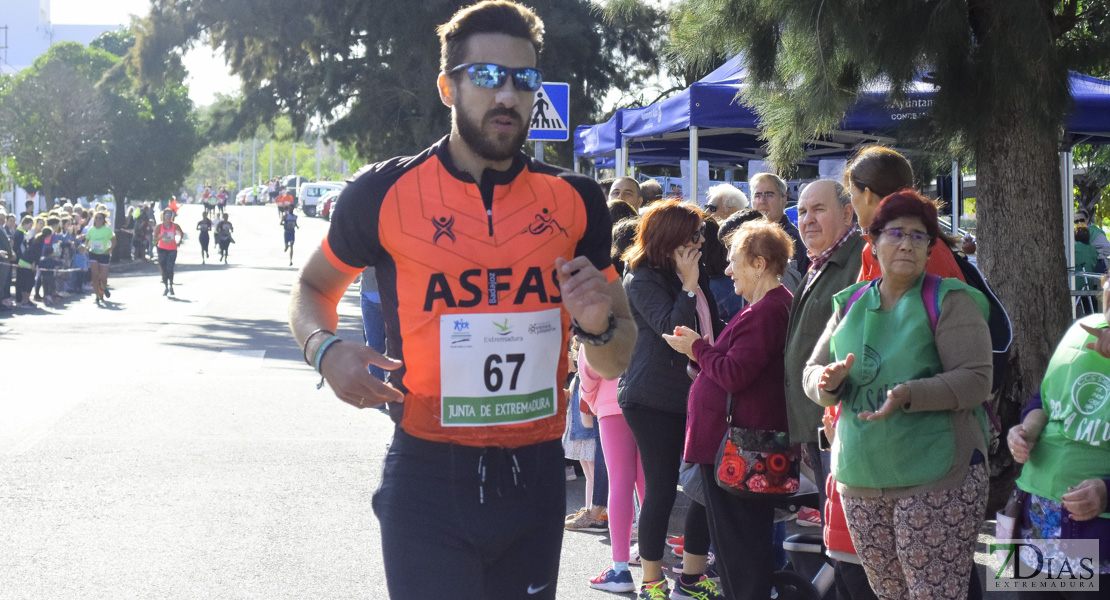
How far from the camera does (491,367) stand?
287cm

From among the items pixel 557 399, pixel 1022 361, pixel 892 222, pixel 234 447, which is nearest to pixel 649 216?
pixel 892 222

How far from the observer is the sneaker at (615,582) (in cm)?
568

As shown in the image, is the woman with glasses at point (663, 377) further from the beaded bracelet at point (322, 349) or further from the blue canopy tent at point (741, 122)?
the beaded bracelet at point (322, 349)

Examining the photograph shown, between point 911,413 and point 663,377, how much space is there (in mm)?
1729

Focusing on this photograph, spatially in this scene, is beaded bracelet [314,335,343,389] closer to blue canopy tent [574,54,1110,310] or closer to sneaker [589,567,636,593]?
sneaker [589,567,636,593]

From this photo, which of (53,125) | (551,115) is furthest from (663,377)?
(53,125)

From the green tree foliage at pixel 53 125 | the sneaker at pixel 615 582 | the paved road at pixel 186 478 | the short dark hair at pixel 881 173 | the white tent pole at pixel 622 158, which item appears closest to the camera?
the short dark hair at pixel 881 173

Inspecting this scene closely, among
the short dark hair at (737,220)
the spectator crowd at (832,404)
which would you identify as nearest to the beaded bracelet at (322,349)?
the spectator crowd at (832,404)

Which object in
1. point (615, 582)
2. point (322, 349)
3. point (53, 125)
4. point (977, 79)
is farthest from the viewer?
point (53, 125)

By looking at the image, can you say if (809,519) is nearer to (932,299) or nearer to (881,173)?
(881,173)

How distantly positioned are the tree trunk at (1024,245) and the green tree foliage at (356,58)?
1823 cm

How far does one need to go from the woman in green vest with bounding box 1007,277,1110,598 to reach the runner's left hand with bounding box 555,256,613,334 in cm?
172

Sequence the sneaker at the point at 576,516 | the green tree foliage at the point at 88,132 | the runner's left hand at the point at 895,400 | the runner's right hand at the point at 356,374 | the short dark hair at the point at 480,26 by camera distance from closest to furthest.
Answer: the runner's right hand at the point at 356,374, the short dark hair at the point at 480,26, the runner's left hand at the point at 895,400, the sneaker at the point at 576,516, the green tree foliage at the point at 88,132

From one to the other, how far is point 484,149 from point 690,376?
2.59 m
